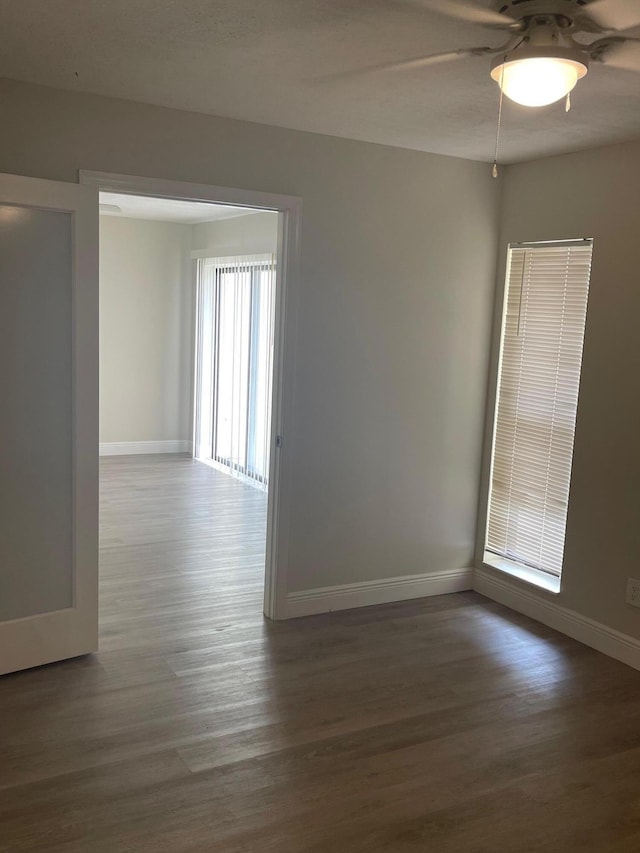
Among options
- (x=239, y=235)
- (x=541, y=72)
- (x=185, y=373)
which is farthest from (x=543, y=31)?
(x=185, y=373)

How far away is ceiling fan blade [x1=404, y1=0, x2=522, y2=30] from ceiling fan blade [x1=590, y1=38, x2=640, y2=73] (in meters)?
0.32

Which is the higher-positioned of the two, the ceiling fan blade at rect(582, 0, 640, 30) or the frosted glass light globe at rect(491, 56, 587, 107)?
the ceiling fan blade at rect(582, 0, 640, 30)

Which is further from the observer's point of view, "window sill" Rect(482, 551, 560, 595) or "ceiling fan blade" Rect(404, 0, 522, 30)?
"window sill" Rect(482, 551, 560, 595)

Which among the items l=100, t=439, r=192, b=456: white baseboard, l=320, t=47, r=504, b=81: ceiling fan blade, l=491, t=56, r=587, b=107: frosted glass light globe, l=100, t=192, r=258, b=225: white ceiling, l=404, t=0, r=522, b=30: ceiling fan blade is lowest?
l=100, t=439, r=192, b=456: white baseboard

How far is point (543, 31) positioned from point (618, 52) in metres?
0.41

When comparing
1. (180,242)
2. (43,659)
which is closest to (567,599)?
(43,659)

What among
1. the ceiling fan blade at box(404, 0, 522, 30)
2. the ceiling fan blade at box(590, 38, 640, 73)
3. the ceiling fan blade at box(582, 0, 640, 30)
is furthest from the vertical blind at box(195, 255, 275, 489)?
the ceiling fan blade at box(582, 0, 640, 30)

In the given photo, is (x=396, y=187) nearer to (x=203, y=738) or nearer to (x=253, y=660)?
(x=253, y=660)

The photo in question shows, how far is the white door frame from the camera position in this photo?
3.45 metres

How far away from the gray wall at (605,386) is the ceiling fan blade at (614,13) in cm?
149

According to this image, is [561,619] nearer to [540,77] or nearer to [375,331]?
[375,331]

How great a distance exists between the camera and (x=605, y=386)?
373cm

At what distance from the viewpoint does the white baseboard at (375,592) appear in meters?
4.08

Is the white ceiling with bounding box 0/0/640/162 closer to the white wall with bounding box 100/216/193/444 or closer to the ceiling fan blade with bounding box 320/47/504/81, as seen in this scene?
the ceiling fan blade with bounding box 320/47/504/81
